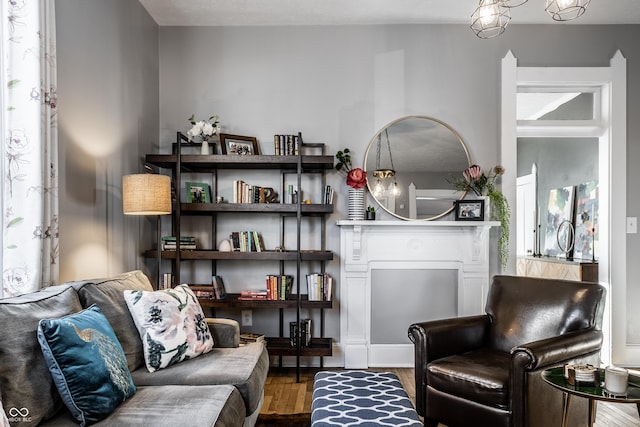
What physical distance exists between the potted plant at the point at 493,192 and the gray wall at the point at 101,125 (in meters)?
2.65

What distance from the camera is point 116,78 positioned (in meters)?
3.26

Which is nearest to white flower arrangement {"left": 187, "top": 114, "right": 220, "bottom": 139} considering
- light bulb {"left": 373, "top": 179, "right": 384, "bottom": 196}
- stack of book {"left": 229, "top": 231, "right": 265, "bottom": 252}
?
stack of book {"left": 229, "top": 231, "right": 265, "bottom": 252}

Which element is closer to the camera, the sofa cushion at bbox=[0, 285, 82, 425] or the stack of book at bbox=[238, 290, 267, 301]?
the sofa cushion at bbox=[0, 285, 82, 425]

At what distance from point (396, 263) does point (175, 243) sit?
183 centimetres

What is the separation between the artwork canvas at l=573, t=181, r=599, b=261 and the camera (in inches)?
184

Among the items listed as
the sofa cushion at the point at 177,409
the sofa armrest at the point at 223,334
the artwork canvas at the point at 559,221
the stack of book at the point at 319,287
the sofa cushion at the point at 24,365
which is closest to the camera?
the sofa cushion at the point at 24,365

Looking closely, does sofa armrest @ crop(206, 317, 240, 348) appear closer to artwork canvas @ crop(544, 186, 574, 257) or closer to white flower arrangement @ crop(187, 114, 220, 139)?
white flower arrangement @ crop(187, 114, 220, 139)

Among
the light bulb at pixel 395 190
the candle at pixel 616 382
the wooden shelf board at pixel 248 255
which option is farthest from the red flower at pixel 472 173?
the candle at pixel 616 382

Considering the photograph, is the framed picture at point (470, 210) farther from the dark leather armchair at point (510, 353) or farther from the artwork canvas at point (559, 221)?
the artwork canvas at point (559, 221)

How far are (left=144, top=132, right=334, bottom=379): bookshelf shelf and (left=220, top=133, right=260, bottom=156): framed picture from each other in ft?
0.40

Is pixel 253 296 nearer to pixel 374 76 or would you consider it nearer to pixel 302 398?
pixel 302 398

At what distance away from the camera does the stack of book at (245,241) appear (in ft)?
12.4

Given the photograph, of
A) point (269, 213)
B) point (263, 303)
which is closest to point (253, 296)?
point (263, 303)

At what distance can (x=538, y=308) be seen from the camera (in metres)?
2.78
